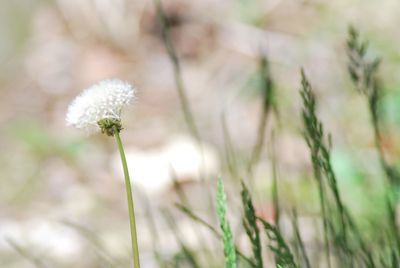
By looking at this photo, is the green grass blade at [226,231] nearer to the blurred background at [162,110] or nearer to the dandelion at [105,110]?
the dandelion at [105,110]

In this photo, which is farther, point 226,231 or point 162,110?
point 162,110

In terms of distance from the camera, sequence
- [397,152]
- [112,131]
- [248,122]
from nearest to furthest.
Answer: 1. [112,131]
2. [397,152]
3. [248,122]

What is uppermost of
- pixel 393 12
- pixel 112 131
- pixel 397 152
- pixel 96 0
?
pixel 96 0

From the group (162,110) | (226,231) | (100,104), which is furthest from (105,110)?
(162,110)

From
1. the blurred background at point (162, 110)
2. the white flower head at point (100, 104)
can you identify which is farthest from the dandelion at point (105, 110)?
the blurred background at point (162, 110)

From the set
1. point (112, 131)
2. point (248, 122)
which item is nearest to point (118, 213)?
point (248, 122)

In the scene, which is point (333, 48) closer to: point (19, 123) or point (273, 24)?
point (273, 24)

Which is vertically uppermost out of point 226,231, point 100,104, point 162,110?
point 162,110

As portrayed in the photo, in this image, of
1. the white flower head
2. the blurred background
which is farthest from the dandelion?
the blurred background

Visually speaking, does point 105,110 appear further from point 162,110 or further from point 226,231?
point 162,110
